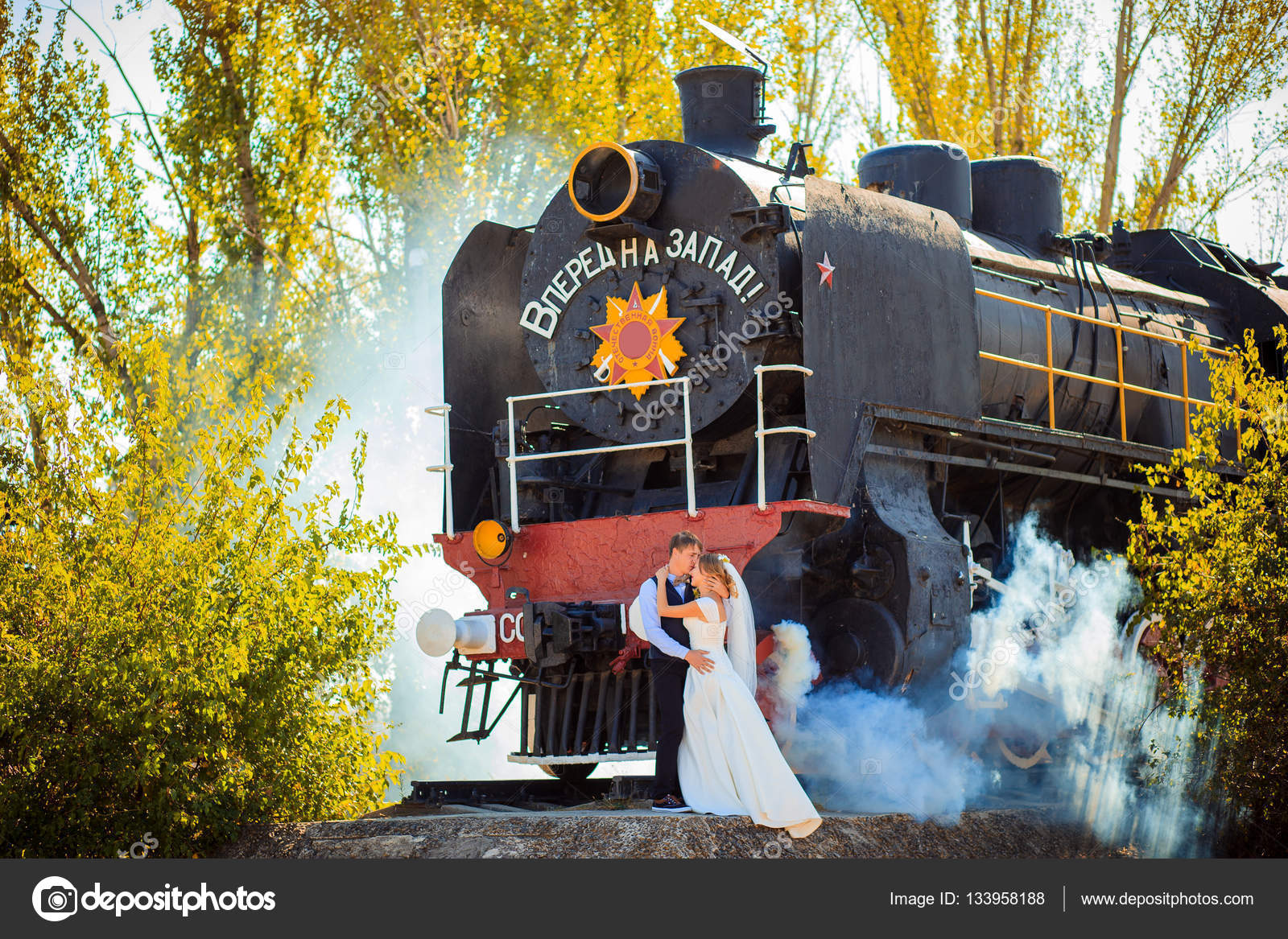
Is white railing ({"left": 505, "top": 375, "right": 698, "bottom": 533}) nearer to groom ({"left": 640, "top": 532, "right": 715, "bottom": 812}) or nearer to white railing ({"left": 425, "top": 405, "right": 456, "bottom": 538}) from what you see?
white railing ({"left": 425, "top": 405, "right": 456, "bottom": 538})

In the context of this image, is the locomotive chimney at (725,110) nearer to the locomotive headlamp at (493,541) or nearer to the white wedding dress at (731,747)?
the locomotive headlamp at (493,541)

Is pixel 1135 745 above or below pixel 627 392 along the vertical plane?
below

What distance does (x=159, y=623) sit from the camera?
7059mm

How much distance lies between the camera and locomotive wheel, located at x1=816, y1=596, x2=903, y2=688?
8.10 metres

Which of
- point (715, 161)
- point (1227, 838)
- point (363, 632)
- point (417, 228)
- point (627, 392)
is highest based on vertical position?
point (417, 228)

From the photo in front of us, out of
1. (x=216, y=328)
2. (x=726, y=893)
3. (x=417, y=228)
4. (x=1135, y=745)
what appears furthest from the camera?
(x=417, y=228)

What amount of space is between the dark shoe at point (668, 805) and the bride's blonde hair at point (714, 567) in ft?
3.42

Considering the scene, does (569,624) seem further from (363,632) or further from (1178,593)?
(1178,593)

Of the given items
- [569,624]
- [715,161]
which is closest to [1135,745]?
[569,624]

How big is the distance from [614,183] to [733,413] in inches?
62.4

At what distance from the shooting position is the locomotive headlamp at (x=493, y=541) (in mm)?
8547

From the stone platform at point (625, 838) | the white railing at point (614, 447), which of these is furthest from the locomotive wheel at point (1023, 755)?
the white railing at point (614, 447)

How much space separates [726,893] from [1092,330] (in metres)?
6.03

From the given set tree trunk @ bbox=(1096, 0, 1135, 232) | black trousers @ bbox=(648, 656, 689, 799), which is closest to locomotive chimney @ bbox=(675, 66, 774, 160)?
black trousers @ bbox=(648, 656, 689, 799)
